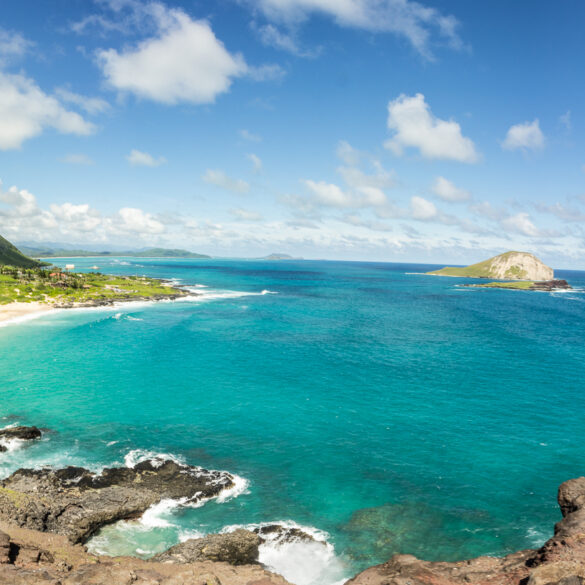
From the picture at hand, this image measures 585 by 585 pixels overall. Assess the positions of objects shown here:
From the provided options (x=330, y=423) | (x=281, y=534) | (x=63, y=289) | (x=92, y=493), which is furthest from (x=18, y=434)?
(x=63, y=289)

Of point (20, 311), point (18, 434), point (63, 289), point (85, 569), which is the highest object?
point (63, 289)

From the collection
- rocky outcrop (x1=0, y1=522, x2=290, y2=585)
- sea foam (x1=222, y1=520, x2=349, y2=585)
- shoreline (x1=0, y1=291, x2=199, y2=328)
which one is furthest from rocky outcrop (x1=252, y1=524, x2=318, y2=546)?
shoreline (x1=0, y1=291, x2=199, y2=328)

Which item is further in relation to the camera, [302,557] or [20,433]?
[20,433]

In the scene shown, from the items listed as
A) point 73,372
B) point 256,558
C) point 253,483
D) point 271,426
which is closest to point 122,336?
point 73,372

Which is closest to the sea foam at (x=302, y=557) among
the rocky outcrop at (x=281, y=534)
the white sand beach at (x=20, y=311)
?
the rocky outcrop at (x=281, y=534)

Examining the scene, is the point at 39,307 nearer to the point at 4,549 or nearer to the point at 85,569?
the point at 4,549
